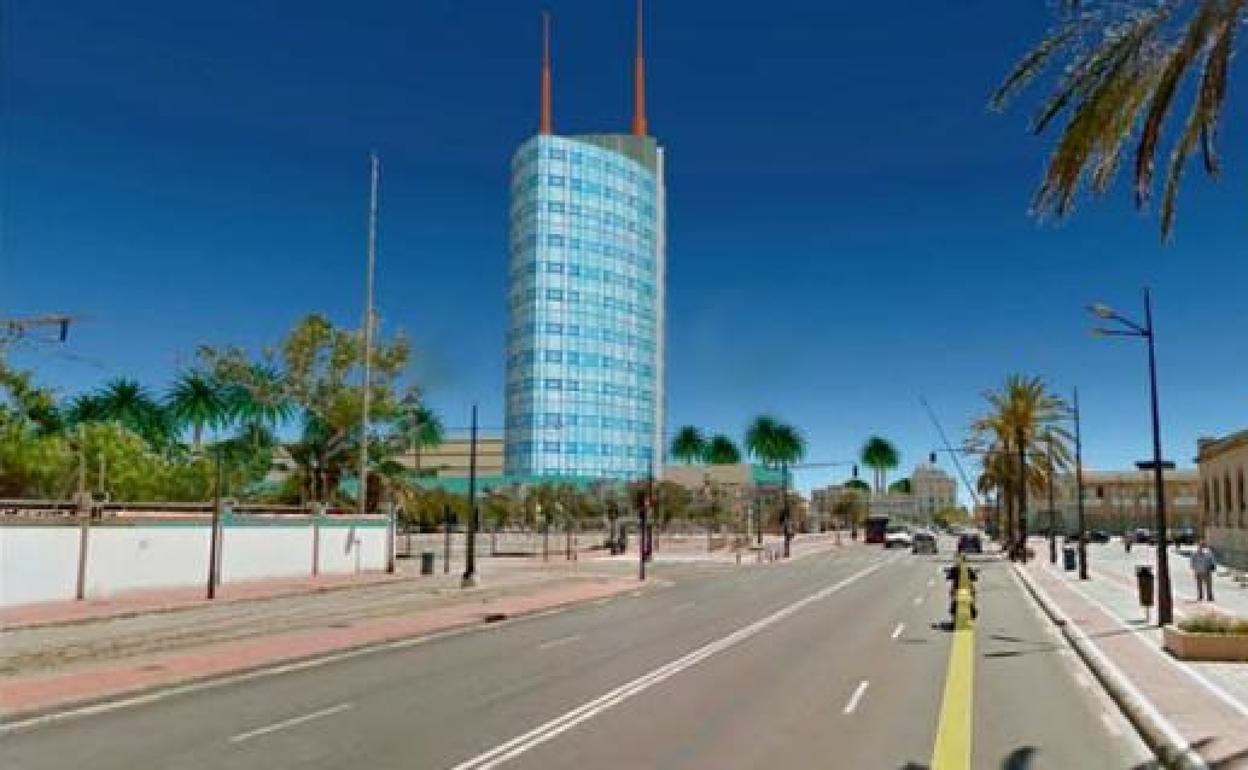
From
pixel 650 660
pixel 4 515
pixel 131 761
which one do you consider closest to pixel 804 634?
pixel 650 660

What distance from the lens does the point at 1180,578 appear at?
47531mm

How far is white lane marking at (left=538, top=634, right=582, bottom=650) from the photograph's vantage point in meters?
22.5

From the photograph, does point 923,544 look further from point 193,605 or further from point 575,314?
point 575,314

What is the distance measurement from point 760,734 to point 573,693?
402 cm

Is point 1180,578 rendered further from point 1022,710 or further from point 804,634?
point 1022,710

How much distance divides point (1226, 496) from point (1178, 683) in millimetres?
53312

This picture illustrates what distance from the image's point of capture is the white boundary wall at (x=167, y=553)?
32.3 meters

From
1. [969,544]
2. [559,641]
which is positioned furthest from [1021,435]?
[559,641]

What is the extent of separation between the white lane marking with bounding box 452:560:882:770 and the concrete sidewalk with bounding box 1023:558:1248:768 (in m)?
6.71

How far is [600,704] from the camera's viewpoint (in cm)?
1456

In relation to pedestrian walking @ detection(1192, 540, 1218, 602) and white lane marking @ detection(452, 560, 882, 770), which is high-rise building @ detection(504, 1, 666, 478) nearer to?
pedestrian walking @ detection(1192, 540, 1218, 602)

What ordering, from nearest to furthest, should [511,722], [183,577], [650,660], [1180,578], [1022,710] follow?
[511,722] → [1022,710] → [650,660] → [183,577] → [1180,578]

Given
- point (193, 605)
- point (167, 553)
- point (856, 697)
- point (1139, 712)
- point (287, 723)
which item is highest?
point (167, 553)

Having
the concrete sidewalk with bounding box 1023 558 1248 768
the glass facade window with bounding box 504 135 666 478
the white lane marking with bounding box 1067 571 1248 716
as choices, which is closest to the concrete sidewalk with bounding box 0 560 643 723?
the concrete sidewalk with bounding box 1023 558 1248 768
